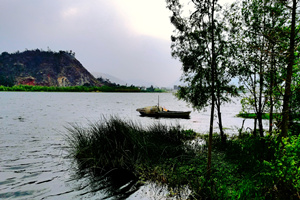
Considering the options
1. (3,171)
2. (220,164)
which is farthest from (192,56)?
(3,171)

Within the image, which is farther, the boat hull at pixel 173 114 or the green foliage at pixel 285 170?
the boat hull at pixel 173 114

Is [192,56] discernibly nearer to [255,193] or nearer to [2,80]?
[255,193]

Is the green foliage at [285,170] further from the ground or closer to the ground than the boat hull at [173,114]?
further from the ground

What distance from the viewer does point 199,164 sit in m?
10.3

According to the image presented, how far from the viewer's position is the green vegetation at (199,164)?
17.8 ft

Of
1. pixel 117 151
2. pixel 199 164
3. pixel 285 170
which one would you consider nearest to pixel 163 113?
pixel 117 151

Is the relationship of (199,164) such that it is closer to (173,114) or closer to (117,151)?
(117,151)

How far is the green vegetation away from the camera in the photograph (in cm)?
544

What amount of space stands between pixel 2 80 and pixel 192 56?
228306 millimetres

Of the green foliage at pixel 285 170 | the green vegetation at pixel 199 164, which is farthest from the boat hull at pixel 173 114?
the green foliage at pixel 285 170

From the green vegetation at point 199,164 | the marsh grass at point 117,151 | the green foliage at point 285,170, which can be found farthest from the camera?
the marsh grass at point 117,151

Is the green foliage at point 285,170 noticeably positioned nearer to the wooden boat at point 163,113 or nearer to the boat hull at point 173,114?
the wooden boat at point 163,113

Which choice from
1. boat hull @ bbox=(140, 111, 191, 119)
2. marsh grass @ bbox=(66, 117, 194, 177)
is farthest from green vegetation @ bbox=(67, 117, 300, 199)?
boat hull @ bbox=(140, 111, 191, 119)

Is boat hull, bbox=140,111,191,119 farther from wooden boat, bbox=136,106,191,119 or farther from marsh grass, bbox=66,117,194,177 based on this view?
marsh grass, bbox=66,117,194,177
